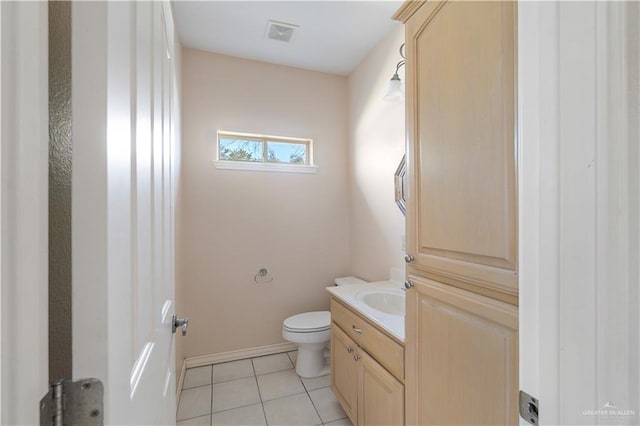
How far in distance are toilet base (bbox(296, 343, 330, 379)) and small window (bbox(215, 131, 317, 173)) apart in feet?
5.25

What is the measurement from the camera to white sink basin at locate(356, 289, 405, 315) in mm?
1900

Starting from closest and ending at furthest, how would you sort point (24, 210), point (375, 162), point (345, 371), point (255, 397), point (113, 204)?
point (24, 210) < point (113, 204) < point (345, 371) < point (255, 397) < point (375, 162)

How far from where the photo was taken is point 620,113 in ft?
1.44

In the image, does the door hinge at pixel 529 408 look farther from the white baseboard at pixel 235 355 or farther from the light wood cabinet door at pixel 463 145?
the white baseboard at pixel 235 355

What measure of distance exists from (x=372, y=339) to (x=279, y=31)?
228cm

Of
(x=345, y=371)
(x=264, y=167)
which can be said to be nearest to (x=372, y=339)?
(x=345, y=371)

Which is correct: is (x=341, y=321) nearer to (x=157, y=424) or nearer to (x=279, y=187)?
(x=157, y=424)

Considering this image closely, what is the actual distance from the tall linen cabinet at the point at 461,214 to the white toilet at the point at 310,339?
1132mm

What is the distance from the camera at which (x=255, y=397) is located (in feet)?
6.79

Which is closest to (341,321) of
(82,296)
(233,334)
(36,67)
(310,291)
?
(310,291)

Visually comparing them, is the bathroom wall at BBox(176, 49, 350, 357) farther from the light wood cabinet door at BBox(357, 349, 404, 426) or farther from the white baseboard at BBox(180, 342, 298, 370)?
the light wood cabinet door at BBox(357, 349, 404, 426)

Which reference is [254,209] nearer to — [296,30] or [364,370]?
[296,30]

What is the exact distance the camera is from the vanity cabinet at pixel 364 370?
126 centimetres

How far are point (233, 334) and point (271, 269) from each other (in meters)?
0.67
